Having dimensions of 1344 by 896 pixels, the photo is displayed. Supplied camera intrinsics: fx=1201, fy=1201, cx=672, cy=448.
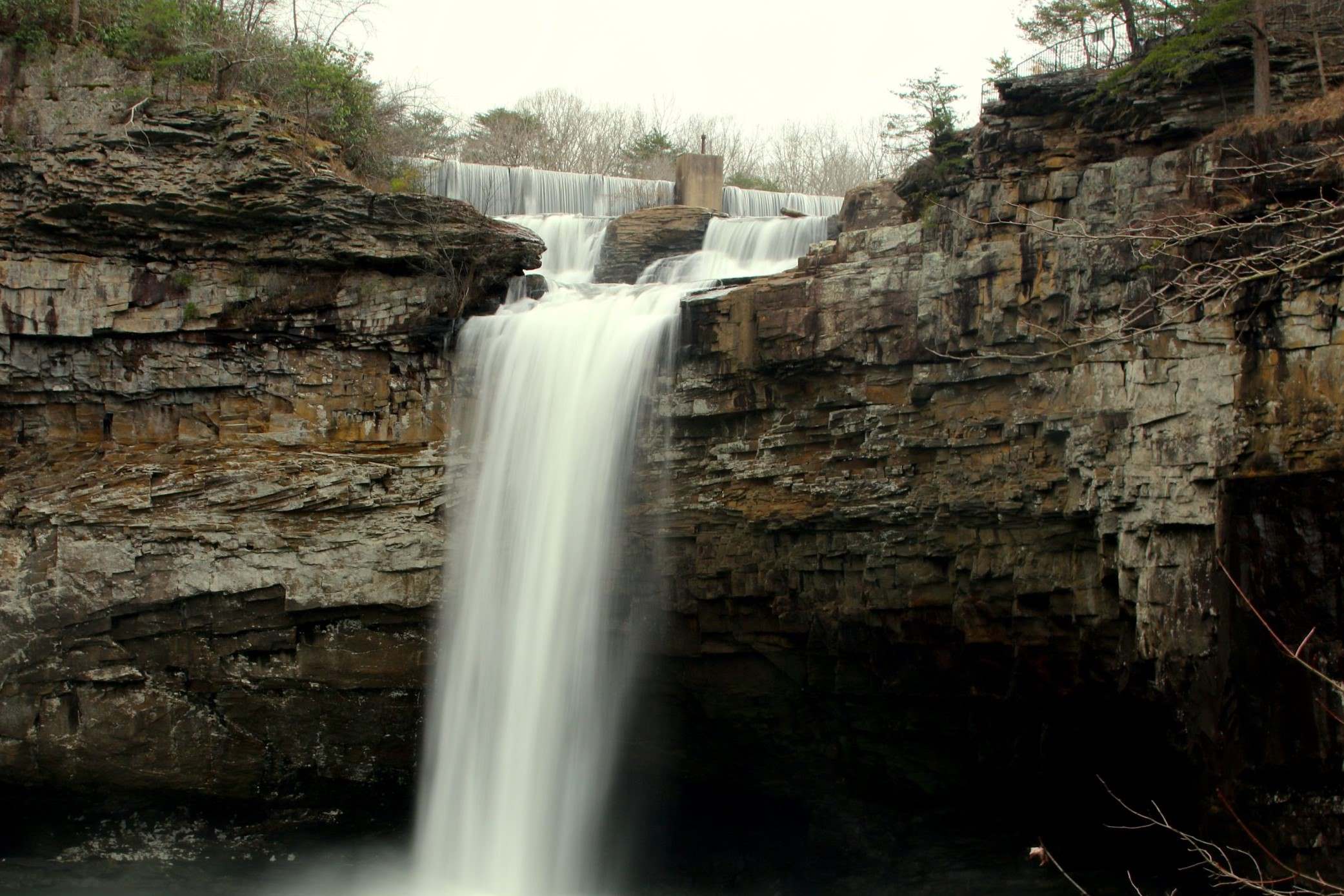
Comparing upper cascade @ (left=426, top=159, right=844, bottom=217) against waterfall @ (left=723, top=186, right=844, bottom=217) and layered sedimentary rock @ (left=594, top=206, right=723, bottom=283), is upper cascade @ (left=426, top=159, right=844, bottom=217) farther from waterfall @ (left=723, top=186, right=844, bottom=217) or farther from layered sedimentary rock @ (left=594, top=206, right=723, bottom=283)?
layered sedimentary rock @ (left=594, top=206, right=723, bottom=283)

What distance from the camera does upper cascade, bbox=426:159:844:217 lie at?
2297cm

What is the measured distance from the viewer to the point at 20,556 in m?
15.1

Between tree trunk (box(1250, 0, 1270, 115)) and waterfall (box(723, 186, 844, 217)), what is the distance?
1145 cm

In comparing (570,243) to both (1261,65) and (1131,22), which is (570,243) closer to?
(1131,22)

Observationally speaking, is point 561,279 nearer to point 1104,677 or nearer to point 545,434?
point 545,434

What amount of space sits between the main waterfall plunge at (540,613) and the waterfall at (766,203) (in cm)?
939

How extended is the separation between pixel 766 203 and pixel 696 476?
1099 cm

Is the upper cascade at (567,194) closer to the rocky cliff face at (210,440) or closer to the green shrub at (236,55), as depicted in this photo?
the green shrub at (236,55)

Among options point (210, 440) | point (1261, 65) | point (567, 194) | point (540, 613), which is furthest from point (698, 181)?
point (1261, 65)

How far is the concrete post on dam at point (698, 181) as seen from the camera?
77.5 feet

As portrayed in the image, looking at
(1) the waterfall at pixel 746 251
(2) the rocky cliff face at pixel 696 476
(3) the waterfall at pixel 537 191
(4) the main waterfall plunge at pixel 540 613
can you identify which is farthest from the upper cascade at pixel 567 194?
(4) the main waterfall plunge at pixel 540 613

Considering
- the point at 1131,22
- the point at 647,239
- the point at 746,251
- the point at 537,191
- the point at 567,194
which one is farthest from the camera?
the point at 567,194

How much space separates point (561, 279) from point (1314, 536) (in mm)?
11635

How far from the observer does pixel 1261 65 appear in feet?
43.9
